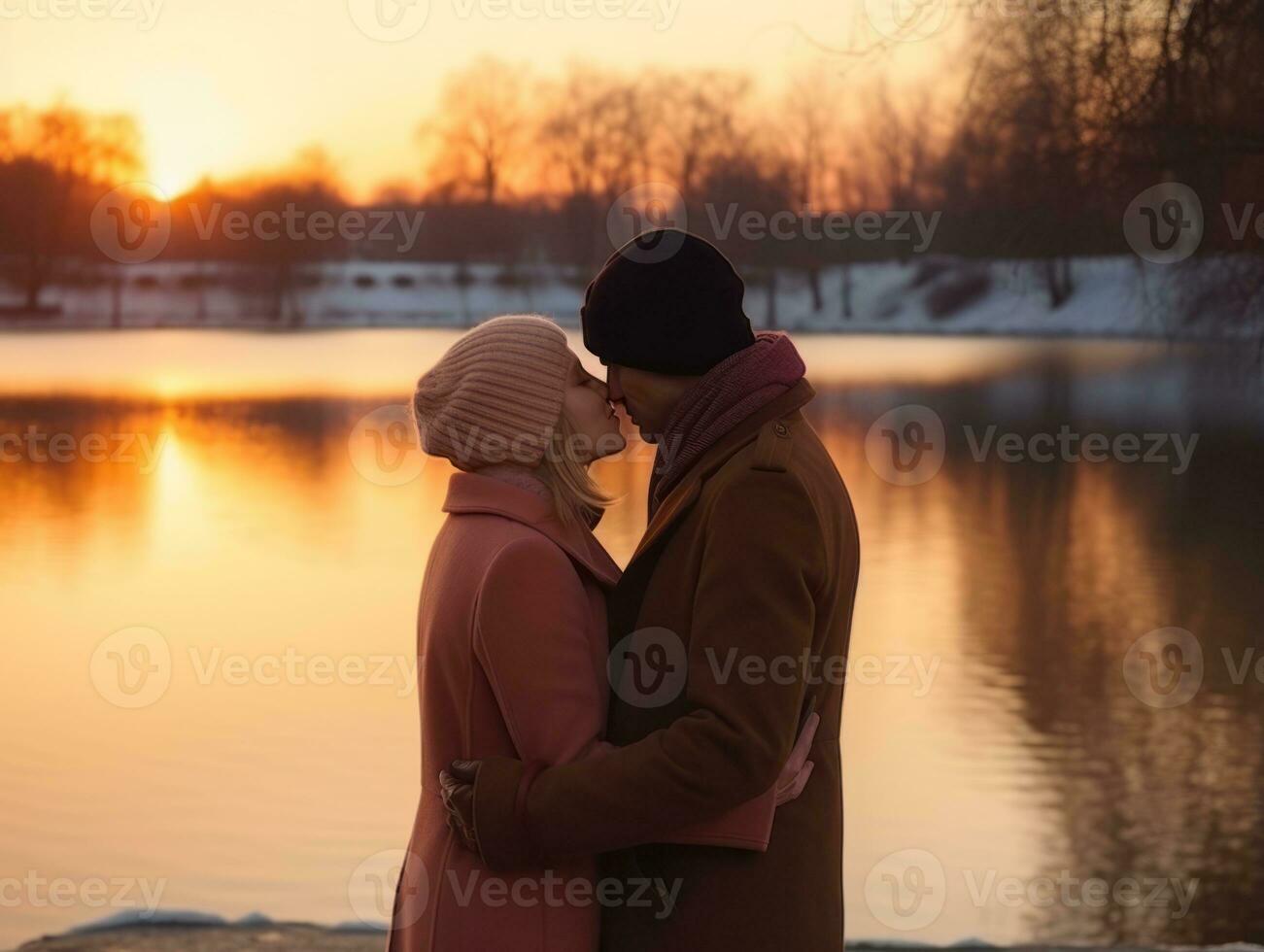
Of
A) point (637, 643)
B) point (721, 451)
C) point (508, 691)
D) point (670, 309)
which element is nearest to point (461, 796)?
point (508, 691)

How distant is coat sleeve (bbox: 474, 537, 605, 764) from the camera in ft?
6.14

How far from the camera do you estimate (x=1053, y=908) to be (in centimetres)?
552

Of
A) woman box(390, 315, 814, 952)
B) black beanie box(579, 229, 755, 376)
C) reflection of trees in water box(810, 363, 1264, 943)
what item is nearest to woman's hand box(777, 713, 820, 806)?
woman box(390, 315, 814, 952)

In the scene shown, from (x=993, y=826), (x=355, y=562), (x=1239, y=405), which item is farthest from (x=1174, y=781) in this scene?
(x=1239, y=405)

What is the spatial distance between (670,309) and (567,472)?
0.83 ft

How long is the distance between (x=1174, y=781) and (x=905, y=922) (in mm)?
2444

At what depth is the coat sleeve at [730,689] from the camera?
1759mm

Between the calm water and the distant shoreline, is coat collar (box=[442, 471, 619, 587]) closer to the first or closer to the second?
the distant shoreline

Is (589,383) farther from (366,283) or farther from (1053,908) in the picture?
(366,283)

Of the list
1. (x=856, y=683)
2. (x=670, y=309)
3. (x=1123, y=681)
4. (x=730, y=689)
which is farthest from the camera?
(x=856, y=683)

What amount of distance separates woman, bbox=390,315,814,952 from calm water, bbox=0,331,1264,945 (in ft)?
11.3

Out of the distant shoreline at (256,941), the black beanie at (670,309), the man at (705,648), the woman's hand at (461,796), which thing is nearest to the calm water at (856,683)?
the distant shoreline at (256,941)

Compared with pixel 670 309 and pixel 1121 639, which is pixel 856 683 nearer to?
pixel 1121 639

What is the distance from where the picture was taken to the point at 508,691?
187 cm
